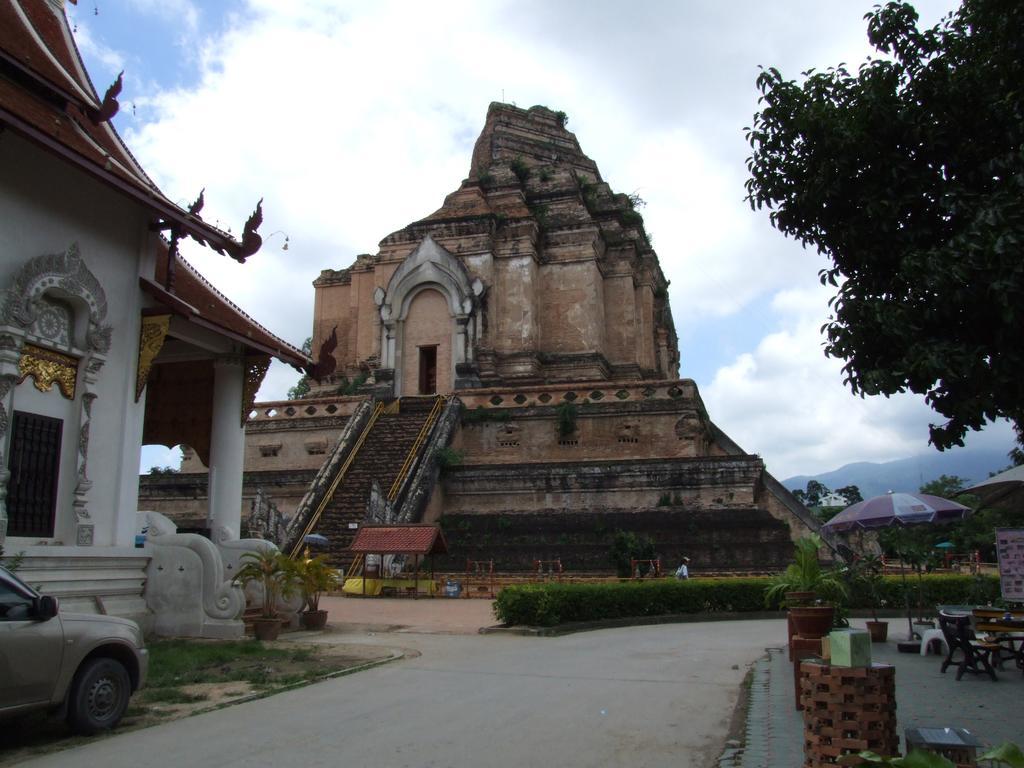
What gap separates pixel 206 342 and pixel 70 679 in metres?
6.94

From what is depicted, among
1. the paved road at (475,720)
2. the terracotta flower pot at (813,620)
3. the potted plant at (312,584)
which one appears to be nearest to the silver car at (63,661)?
the paved road at (475,720)

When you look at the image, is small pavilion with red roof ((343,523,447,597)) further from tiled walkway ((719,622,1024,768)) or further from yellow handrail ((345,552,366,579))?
tiled walkway ((719,622,1024,768))

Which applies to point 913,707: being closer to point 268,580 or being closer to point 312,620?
point 268,580

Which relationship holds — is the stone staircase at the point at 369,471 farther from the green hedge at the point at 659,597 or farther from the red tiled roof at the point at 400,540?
the green hedge at the point at 659,597

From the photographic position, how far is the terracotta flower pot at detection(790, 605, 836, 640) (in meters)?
7.71

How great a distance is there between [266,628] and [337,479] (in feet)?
36.5

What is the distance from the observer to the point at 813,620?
25.4ft

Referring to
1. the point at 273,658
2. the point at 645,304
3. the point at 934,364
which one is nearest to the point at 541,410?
the point at 645,304

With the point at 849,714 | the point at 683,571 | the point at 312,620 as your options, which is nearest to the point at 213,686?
the point at 312,620

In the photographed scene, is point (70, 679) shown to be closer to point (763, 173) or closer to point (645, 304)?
point (763, 173)

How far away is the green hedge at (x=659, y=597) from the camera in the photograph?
13453mm

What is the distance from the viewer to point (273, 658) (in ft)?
32.2

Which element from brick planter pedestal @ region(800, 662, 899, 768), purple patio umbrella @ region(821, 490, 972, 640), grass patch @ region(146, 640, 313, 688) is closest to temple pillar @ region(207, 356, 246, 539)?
grass patch @ region(146, 640, 313, 688)

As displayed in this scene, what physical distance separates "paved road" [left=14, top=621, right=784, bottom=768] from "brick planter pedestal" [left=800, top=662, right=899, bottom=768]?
129 centimetres
